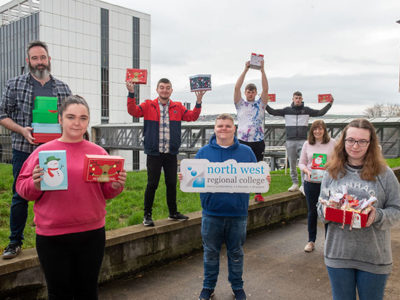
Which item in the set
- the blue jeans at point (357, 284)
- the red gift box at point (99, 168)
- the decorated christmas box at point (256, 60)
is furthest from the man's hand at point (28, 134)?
the decorated christmas box at point (256, 60)

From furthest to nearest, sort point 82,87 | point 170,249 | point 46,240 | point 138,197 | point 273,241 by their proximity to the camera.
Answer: point 82,87, point 138,197, point 273,241, point 170,249, point 46,240

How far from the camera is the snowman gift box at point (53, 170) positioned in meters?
2.57

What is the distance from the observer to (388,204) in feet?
8.84

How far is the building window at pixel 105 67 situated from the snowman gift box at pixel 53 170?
1922 inches

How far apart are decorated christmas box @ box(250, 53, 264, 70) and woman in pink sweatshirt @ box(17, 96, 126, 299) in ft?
11.6

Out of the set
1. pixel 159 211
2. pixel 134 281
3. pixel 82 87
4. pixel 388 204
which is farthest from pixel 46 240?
pixel 82 87

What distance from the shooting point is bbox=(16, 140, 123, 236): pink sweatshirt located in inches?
103

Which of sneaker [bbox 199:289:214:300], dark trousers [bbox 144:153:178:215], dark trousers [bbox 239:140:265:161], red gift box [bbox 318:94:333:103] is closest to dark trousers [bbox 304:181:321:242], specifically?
dark trousers [bbox 239:140:265:161]

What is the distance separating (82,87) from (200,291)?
154 feet

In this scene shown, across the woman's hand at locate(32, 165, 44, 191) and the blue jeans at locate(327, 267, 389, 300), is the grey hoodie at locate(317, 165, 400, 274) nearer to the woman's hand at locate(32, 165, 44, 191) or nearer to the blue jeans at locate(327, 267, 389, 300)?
the blue jeans at locate(327, 267, 389, 300)

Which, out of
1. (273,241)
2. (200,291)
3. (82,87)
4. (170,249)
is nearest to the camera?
(200,291)

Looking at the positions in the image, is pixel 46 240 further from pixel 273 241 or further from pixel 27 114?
pixel 273 241

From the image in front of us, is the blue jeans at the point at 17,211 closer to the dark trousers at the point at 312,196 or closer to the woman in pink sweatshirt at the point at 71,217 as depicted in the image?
the woman in pink sweatshirt at the point at 71,217

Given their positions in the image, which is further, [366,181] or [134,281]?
[134,281]
